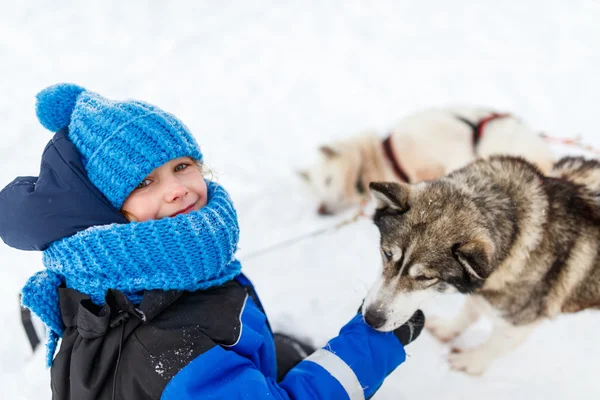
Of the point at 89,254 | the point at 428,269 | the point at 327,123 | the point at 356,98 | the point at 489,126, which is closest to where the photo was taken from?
the point at 89,254

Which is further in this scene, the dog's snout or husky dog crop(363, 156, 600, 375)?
the dog's snout

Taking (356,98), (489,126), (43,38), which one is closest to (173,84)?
(43,38)

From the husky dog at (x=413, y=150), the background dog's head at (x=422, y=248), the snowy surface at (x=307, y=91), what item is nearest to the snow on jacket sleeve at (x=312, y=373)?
the background dog's head at (x=422, y=248)

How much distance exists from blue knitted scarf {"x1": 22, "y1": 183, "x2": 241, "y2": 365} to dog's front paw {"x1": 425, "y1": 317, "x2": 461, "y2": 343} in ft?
6.52

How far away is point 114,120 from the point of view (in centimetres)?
173

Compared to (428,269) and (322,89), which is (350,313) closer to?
(428,269)

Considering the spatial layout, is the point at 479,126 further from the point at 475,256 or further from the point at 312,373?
the point at 312,373

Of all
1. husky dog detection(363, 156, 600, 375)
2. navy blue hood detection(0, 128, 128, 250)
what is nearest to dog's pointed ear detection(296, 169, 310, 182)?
husky dog detection(363, 156, 600, 375)

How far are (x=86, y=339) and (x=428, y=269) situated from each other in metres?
1.55

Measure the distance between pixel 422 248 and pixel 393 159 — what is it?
2.59 metres

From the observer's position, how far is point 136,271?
5.31ft

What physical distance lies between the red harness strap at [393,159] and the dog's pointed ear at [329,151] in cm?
55

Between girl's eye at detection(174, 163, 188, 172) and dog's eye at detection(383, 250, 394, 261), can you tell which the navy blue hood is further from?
dog's eye at detection(383, 250, 394, 261)

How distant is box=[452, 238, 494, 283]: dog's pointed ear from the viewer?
6.06 ft
